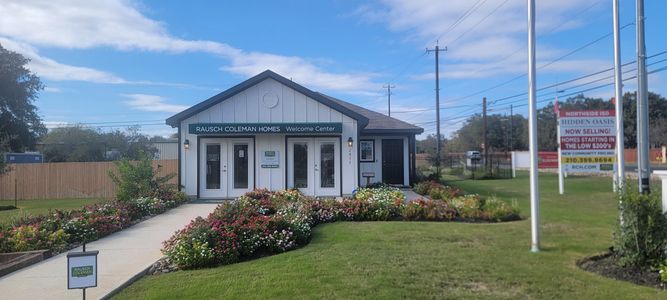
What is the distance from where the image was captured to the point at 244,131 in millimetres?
16859

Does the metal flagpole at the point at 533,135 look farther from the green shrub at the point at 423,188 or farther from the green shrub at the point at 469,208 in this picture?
the green shrub at the point at 423,188

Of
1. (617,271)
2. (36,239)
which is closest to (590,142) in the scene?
(617,271)

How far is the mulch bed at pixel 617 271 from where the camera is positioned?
5.93m

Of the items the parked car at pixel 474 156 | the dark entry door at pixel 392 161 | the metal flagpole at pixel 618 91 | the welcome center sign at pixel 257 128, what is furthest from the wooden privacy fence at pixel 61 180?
the parked car at pixel 474 156

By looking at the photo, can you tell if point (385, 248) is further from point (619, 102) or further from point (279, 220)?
point (619, 102)

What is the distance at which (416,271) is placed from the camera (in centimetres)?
636

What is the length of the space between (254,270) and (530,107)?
4.92 metres

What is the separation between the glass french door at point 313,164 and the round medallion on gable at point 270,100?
1.40 m

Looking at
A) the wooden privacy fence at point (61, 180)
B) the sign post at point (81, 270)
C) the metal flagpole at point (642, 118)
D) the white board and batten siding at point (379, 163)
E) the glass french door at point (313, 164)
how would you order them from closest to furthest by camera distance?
the sign post at point (81, 270) → the metal flagpole at point (642, 118) → the glass french door at point (313, 164) → the white board and batten siding at point (379, 163) → the wooden privacy fence at point (61, 180)

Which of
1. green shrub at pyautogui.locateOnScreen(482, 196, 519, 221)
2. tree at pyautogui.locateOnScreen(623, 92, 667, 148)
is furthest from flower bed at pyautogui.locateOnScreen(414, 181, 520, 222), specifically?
tree at pyautogui.locateOnScreen(623, 92, 667, 148)

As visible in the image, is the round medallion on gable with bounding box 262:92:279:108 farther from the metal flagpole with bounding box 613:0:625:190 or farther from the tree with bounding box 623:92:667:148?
the tree with bounding box 623:92:667:148

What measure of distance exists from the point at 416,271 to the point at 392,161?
51.8 feet

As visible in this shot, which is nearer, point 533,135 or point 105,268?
point 105,268

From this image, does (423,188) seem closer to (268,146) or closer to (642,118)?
(268,146)
